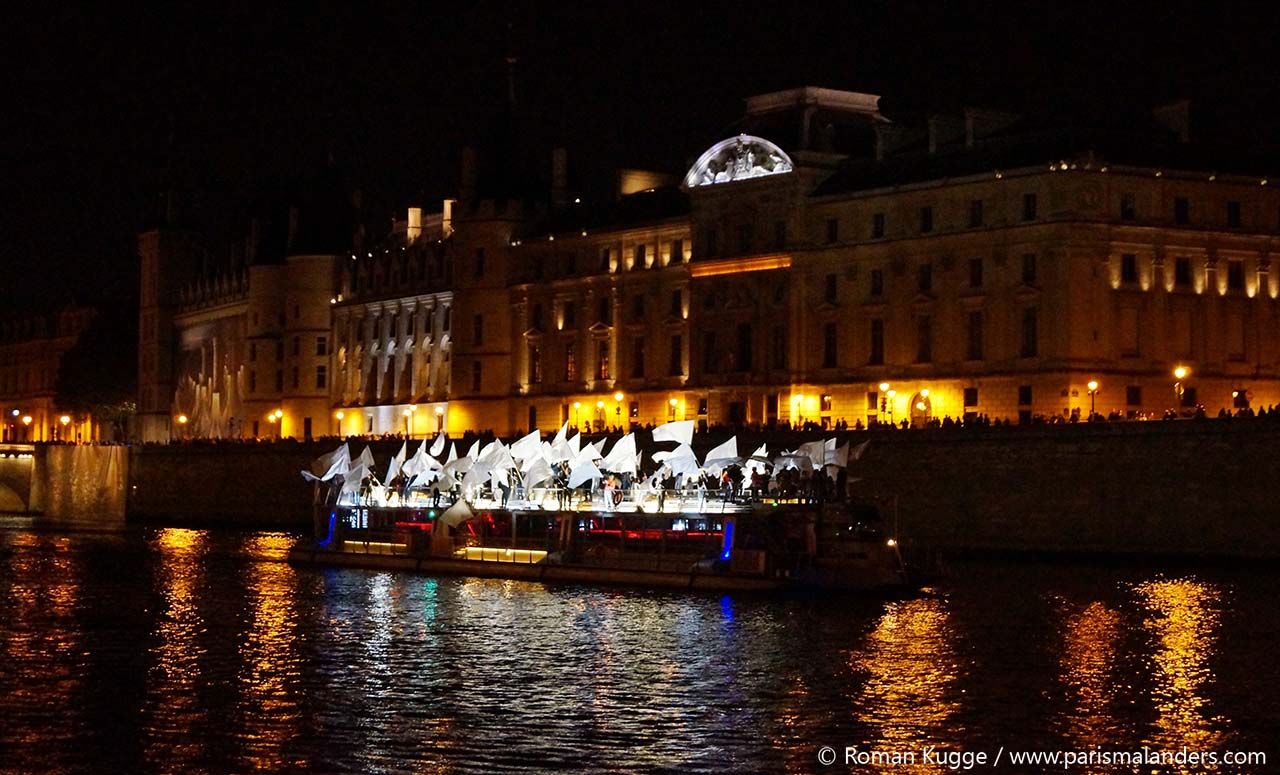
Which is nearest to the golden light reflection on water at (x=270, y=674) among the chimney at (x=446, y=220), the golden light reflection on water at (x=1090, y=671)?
the golden light reflection on water at (x=1090, y=671)

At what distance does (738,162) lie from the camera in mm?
103812

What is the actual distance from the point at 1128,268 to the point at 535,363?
36055 mm

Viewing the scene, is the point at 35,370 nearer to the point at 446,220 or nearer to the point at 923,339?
the point at 446,220

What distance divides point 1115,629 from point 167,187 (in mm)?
117824

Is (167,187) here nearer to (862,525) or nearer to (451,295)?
(451,295)

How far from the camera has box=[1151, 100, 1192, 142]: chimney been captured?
94375 millimetres

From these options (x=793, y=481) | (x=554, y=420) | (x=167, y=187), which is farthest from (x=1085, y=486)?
(x=167, y=187)

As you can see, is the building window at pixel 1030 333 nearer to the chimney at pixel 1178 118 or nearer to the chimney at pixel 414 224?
the chimney at pixel 1178 118

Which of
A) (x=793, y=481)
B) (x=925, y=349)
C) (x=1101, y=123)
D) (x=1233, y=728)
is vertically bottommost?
(x=1233, y=728)

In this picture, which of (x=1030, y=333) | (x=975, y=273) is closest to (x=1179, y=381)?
(x=1030, y=333)

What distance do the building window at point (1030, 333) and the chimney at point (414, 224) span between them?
54.4 metres

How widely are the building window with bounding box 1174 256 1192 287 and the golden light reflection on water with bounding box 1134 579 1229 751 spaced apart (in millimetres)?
25852

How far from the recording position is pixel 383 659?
50.8 meters

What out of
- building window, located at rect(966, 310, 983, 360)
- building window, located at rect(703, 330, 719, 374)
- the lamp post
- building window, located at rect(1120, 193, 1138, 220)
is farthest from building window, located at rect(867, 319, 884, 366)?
the lamp post
